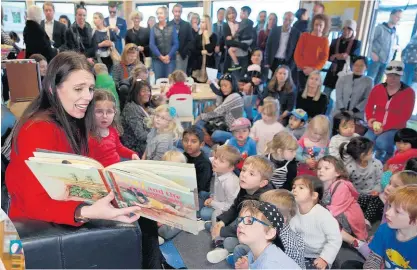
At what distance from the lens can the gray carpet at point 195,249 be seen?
2469 mm

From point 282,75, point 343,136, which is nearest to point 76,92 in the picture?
point 343,136

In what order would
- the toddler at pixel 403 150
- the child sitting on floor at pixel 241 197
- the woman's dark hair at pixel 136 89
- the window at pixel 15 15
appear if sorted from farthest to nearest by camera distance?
the window at pixel 15 15
the woman's dark hair at pixel 136 89
the toddler at pixel 403 150
the child sitting on floor at pixel 241 197

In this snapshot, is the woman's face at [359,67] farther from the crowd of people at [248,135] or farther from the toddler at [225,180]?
the toddler at [225,180]

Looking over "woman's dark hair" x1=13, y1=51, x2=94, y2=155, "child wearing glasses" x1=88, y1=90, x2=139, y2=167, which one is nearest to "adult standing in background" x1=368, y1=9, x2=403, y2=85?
"child wearing glasses" x1=88, y1=90, x2=139, y2=167

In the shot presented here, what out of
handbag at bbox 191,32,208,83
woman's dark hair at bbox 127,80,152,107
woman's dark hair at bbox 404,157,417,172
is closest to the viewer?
woman's dark hair at bbox 404,157,417,172

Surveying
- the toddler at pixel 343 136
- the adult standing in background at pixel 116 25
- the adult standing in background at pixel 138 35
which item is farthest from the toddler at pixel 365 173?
the adult standing in background at pixel 116 25

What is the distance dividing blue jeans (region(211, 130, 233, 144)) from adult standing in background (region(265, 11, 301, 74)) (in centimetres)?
212

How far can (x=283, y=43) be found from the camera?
549 cm

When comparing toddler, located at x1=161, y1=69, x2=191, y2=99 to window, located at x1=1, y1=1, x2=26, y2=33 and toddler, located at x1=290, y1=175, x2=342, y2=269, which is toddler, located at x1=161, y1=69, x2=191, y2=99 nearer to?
toddler, located at x1=290, y1=175, x2=342, y2=269

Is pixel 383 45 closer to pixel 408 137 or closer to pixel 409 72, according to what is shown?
pixel 409 72

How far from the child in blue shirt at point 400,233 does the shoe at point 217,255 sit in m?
0.97

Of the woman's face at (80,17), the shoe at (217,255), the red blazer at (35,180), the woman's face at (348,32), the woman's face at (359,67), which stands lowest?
the shoe at (217,255)

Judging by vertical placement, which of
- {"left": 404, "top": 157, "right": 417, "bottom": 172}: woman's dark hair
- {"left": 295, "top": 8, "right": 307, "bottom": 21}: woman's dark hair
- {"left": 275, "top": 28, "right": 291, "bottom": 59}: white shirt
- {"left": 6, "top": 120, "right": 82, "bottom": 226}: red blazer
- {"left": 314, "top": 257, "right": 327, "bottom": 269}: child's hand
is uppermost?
{"left": 295, "top": 8, "right": 307, "bottom": 21}: woman's dark hair

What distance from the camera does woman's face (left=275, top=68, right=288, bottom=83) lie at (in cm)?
440
